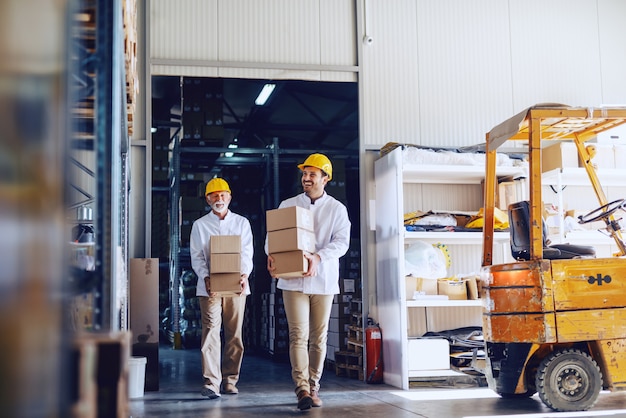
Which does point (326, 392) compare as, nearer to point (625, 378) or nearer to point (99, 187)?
point (625, 378)

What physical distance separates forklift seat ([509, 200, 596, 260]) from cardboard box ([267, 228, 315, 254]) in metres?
1.88

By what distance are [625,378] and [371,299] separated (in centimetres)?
369

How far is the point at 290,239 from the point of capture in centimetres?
714

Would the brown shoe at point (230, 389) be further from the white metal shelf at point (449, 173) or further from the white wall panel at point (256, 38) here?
the white wall panel at point (256, 38)

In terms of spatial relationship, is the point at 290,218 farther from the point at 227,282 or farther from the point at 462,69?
the point at 462,69

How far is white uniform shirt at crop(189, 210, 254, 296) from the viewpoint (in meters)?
8.38

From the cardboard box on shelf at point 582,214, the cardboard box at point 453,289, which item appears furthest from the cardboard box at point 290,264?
the cardboard box on shelf at point 582,214

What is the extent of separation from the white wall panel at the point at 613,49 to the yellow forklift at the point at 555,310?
3957 millimetres

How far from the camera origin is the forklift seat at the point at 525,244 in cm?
700

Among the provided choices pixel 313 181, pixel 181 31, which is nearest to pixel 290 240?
pixel 313 181

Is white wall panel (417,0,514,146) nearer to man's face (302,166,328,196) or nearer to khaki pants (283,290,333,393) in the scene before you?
man's face (302,166,328,196)

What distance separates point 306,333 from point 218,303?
1438mm

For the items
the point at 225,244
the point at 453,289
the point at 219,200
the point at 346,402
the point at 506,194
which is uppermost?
the point at 506,194

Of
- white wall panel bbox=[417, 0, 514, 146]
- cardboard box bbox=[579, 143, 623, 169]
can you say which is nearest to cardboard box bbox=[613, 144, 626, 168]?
cardboard box bbox=[579, 143, 623, 169]
